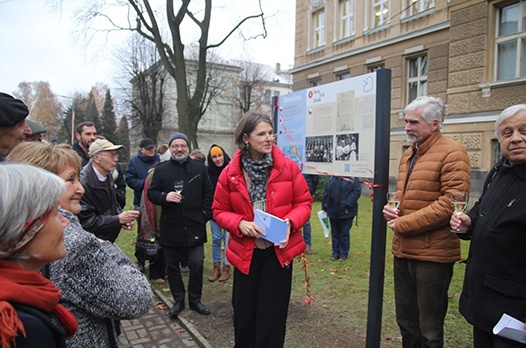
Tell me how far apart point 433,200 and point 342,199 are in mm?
4260

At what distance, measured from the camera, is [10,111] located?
2381 millimetres

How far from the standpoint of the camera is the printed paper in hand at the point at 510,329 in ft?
6.47

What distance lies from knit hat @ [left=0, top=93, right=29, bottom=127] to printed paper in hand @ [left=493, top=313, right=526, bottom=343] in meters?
3.27

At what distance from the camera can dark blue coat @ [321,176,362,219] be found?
23.0 ft

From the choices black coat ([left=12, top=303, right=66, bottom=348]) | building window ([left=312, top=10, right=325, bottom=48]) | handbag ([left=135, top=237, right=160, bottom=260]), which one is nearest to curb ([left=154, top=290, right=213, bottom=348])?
handbag ([left=135, top=237, right=160, bottom=260])

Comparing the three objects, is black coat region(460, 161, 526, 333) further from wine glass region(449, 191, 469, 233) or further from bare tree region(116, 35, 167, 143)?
bare tree region(116, 35, 167, 143)

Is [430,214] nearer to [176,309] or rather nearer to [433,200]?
[433,200]

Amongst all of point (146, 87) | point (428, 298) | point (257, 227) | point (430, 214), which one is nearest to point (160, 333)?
point (257, 227)

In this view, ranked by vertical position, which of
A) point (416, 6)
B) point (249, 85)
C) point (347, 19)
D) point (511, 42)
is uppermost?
point (249, 85)

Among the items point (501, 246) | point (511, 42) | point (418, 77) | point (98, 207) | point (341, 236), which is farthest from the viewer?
point (418, 77)

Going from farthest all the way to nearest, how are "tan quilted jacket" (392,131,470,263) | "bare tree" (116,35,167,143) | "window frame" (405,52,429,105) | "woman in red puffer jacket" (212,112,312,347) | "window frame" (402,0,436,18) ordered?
"bare tree" (116,35,167,143), "window frame" (405,52,429,105), "window frame" (402,0,436,18), "woman in red puffer jacket" (212,112,312,347), "tan quilted jacket" (392,131,470,263)

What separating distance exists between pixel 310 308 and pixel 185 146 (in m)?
2.71

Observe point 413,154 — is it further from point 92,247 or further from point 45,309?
point 45,309

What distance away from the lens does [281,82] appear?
5803 cm
